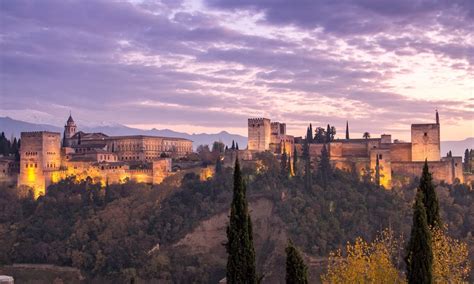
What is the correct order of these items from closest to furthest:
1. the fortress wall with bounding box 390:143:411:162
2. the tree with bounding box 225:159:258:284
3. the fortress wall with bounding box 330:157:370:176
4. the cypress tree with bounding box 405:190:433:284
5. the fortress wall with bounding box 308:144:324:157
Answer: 1. the cypress tree with bounding box 405:190:433:284
2. the tree with bounding box 225:159:258:284
3. the fortress wall with bounding box 330:157:370:176
4. the fortress wall with bounding box 390:143:411:162
5. the fortress wall with bounding box 308:144:324:157

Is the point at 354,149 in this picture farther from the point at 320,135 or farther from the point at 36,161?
the point at 36,161

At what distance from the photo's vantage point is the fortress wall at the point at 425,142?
2771 inches

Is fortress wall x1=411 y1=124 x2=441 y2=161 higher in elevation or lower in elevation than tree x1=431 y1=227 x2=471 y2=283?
higher

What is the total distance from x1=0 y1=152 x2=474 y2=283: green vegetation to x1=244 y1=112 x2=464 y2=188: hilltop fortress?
211 cm

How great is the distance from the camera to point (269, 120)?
7862 centimetres

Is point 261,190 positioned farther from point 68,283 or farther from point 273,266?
point 68,283

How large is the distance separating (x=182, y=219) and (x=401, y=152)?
1018 inches

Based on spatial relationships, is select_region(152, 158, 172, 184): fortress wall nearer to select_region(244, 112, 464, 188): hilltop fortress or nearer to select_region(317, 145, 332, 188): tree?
select_region(244, 112, 464, 188): hilltop fortress

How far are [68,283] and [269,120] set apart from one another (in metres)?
32.3

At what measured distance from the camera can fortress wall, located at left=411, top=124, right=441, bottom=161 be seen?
231 feet

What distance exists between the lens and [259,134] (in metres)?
77.2

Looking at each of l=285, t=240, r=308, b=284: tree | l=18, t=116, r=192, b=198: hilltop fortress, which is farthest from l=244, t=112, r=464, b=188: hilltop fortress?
l=285, t=240, r=308, b=284: tree

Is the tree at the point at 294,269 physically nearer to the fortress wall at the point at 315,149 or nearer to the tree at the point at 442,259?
the tree at the point at 442,259

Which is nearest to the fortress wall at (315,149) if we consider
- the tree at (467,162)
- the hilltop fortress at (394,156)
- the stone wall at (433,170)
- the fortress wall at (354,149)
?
the hilltop fortress at (394,156)
